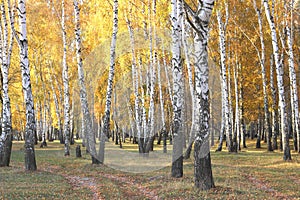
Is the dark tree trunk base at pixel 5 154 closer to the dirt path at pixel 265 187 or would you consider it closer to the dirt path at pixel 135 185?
the dirt path at pixel 135 185

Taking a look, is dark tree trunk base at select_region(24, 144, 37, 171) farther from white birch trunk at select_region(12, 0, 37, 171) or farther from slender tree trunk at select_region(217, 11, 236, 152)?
slender tree trunk at select_region(217, 11, 236, 152)

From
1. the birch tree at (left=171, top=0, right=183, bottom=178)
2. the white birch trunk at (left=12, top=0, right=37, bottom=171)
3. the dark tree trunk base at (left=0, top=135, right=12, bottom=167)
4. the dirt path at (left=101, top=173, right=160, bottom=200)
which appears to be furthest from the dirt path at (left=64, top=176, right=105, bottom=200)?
the dark tree trunk base at (left=0, top=135, right=12, bottom=167)

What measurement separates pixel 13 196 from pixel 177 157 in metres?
5.74

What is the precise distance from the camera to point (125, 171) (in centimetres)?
1619

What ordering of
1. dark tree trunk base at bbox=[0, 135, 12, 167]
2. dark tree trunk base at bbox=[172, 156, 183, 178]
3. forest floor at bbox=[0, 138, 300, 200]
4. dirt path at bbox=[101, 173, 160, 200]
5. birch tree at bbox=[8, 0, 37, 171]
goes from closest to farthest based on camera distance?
forest floor at bbox=[0, 138, 300, 200] → dirt path at bbox=[101, 173, 160, 200] → dark tree trunk base at bbox=[172, 156, 183, 178] → birch tree at bbox=[8, 0, 37, 171] → dark tree trunk base at bbox=[0, 135, 12, 167]

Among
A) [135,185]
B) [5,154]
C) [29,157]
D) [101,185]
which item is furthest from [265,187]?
[5,154]

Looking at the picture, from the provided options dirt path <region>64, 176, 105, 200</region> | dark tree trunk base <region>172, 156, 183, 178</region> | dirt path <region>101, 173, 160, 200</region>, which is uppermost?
dark tree trunk base <region>172, 156, 183, 178</region>

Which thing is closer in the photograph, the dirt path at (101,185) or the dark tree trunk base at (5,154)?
the dirt path at (101,185)

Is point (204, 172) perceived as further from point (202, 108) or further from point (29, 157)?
point (29, 157)

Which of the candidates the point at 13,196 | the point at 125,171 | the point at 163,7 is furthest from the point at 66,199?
the point at 163,7

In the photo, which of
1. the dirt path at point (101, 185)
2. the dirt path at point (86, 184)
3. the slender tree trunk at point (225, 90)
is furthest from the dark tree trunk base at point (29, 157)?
the slender tree trunk at point (225, 90)

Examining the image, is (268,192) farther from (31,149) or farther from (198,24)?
(31,149)

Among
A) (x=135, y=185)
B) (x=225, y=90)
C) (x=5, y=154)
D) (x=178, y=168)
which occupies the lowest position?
(x=135, y=185)

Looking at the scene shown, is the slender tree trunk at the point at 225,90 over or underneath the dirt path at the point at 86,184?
over
